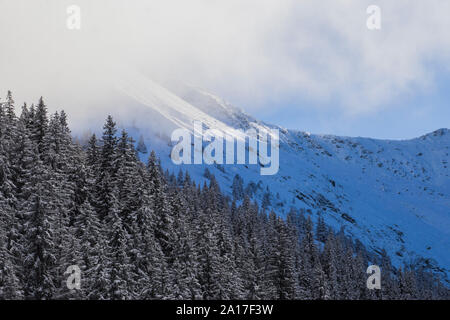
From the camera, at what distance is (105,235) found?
38.9 metres

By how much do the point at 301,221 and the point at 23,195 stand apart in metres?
109

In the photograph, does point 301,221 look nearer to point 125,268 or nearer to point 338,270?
point 338,270

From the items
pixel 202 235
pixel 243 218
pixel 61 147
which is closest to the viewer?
pixel 202 235

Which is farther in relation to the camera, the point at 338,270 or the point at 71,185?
the point at 338,270

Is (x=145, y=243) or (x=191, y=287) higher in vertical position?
(x=145, y=243)

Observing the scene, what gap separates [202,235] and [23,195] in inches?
651

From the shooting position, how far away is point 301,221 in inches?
5458

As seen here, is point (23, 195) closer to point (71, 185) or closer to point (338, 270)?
point (71, 185)

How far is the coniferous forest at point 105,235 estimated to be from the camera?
34375 mm

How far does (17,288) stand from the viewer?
31.3 metres

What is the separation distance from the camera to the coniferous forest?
1353 inches
